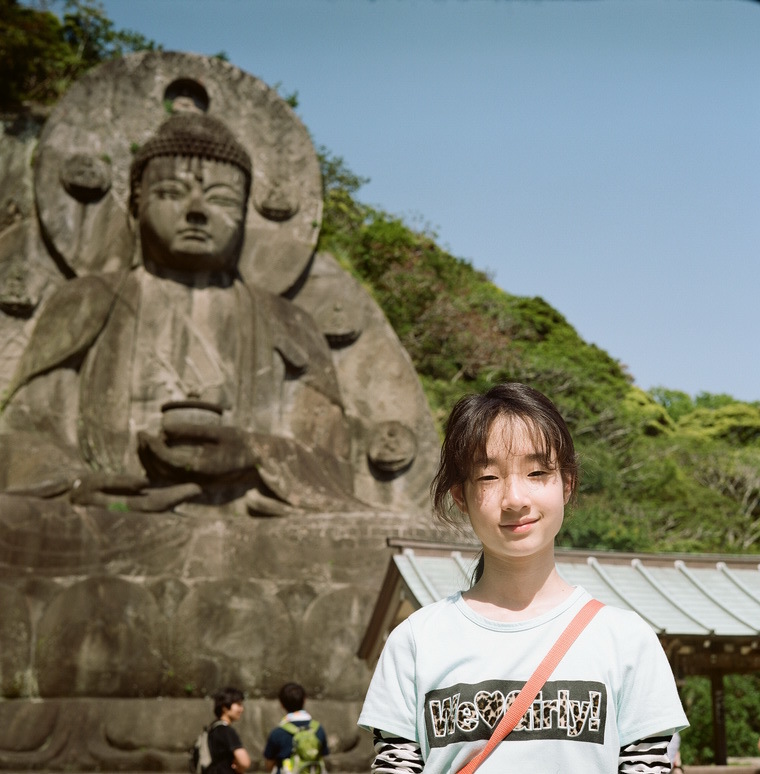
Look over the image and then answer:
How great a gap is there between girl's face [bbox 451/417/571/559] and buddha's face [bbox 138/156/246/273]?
9.61 meters

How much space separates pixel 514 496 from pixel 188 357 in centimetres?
948

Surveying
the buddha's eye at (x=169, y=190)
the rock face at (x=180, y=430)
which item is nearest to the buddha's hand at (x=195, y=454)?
the rock face at (x=180, y=430)

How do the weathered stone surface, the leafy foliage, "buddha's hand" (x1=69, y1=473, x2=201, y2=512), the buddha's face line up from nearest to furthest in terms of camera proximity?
the weathered stone surface → "buddha's hand" (x1=69, y1=473, x2=201, y2=512) → the buddha's face → the leafy foliage

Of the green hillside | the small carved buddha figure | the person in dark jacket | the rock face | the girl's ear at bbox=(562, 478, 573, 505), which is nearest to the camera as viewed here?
the girl's ear at bbox=(562, 478, 573, 505)

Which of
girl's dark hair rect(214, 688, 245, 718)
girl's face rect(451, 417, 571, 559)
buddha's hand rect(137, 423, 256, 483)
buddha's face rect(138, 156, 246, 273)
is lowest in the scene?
girl's dark hair rect(214, 688, 245, 718)

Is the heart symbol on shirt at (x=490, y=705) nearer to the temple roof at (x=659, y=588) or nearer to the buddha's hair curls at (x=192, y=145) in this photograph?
the temple roof at (x=659, y=588)

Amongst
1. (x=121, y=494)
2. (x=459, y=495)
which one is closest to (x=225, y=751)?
(x=459, y=495)

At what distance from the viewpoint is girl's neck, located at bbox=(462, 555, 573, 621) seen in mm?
1788

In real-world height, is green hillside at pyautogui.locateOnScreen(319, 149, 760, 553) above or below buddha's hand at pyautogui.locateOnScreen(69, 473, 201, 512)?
above

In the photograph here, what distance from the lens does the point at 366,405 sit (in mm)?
12289

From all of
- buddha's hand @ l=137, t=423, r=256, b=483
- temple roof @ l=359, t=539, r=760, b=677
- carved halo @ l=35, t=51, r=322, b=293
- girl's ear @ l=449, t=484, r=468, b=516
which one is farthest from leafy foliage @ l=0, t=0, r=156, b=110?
girl's ear @ l=449, t=484, r=468, b=516

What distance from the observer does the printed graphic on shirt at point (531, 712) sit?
1.64m

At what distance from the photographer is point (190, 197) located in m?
11.2

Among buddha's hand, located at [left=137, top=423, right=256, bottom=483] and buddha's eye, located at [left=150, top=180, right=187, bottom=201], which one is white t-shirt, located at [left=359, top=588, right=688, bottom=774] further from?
buddha's eye, located at [left=150, top=180, right=187, bottom=201]
